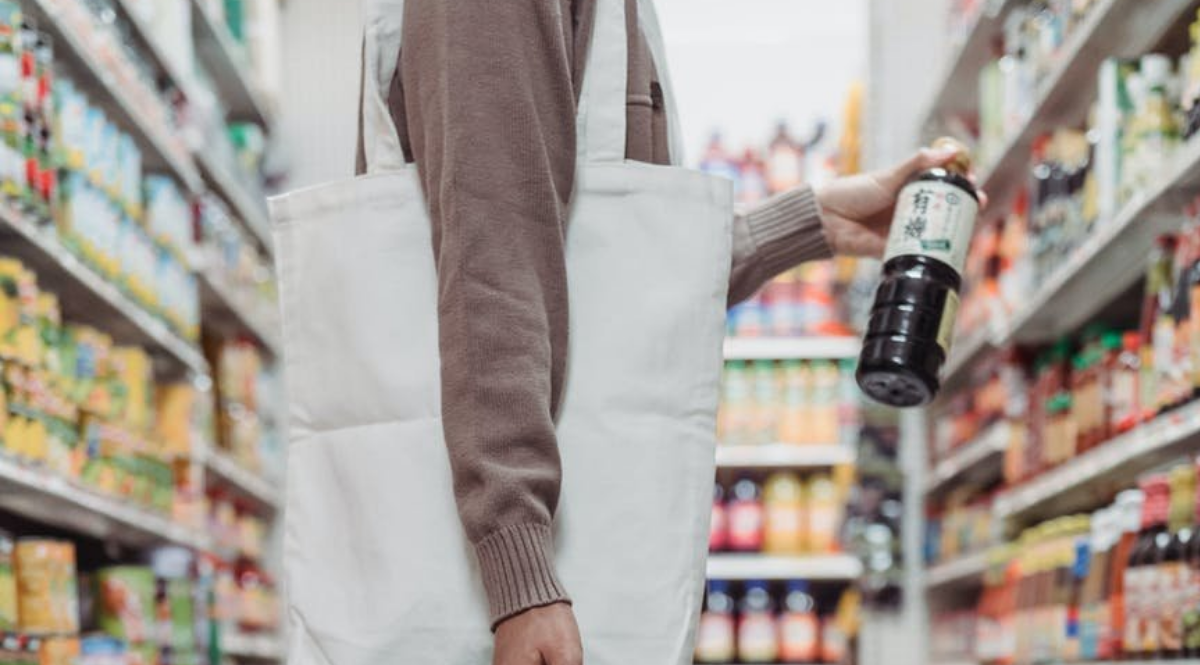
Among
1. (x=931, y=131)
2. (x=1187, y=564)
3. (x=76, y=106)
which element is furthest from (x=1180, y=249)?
(x=931, y=131)

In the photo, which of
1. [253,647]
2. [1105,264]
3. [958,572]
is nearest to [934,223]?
[1105,264]

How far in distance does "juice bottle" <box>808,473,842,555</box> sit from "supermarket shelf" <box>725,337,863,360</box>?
1.50ft

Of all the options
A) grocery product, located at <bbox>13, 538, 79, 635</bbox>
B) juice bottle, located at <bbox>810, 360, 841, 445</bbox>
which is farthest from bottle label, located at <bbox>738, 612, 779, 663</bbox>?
grocery product, located at <bbox>13, 538, 79, 635</bbox>

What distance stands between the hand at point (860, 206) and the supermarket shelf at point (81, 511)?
1215mm

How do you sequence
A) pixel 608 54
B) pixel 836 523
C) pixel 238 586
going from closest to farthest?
pixel 608 54 < pixel 238 586 < pixel 836 523

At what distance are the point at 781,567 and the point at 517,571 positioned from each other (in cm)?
457

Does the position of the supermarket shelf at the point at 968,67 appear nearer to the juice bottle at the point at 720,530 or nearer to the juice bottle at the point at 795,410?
the juice bottle at the point at 795,410

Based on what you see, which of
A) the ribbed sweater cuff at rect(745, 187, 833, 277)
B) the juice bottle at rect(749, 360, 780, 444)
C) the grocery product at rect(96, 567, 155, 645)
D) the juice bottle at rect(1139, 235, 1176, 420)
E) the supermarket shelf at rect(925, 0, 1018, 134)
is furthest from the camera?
the juice bottle at rect(749, 360, 780, 444)

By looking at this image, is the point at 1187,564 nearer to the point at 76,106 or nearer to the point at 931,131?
the point at 76,106

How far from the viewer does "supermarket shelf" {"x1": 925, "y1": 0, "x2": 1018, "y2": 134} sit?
4191 millimetres

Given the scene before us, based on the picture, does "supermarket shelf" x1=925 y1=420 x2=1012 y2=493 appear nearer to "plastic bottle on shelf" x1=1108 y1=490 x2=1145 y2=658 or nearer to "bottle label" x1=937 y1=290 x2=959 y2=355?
"plastic bottle on shelf" x1=1108 y1=490 x2=1145 y2=658

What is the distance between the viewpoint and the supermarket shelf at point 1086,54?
295 cm

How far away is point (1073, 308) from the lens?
3619 mm

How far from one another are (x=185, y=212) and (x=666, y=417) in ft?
8.53
